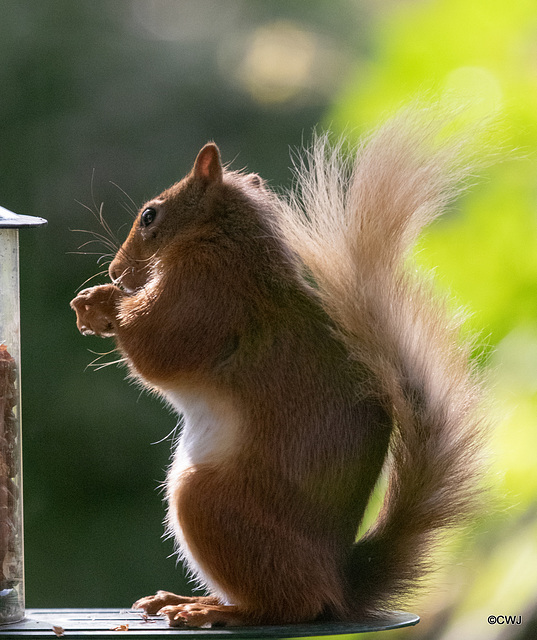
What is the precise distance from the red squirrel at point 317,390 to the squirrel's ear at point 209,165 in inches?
7.6

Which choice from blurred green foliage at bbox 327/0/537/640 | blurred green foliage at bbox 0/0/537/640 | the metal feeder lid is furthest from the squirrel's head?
blurred green foliage at bbox 0/0/537/640

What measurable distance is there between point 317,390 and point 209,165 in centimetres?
62

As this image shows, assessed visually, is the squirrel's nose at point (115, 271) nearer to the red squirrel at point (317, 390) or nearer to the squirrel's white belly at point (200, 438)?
the red squirrel at point (317, 390)

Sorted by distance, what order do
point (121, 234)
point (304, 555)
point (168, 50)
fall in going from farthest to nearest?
point (168, 50), point (121, 234), point (304, 555)

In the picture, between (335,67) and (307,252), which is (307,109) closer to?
(335,67)

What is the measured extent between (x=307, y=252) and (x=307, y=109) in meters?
3.26

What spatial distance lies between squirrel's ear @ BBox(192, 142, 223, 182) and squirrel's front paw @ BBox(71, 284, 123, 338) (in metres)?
0.34

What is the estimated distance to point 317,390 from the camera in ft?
6.49

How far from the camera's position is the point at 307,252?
202cm

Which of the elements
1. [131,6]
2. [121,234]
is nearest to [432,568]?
[121,234]

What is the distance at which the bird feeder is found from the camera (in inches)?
78.3

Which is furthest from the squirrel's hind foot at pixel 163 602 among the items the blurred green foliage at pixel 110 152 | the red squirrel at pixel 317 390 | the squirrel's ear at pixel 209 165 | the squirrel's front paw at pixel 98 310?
the blurred green foliage at pixel 110 152

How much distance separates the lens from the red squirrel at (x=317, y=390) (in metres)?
1.94

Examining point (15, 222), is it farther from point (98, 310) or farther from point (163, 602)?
point (163, 602)
